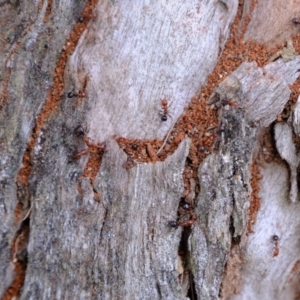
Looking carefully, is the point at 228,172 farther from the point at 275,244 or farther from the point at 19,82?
the point at 19,82

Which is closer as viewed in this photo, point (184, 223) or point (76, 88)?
point (184, 223)

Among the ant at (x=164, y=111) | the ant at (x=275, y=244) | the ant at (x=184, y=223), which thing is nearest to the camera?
the ant at (x=184, y=223)

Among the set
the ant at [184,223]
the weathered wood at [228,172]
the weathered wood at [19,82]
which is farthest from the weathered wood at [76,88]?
the ant at [184,223]

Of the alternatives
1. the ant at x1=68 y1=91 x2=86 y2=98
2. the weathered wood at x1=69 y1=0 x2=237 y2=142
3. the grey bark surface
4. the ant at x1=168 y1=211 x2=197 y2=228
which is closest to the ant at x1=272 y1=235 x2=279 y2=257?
the grey bark surface

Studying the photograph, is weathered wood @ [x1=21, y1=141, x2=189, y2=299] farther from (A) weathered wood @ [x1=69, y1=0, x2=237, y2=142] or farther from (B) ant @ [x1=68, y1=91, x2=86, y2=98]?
(B) ant @ [x1=68, y1=91, x2=86, y2=98]

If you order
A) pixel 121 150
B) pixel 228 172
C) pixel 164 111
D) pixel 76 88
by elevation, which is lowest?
pixel 228 172

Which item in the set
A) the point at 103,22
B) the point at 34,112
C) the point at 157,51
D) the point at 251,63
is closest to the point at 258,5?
the point at 251,63

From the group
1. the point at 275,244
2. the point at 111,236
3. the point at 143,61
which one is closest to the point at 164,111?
the point at 143,61

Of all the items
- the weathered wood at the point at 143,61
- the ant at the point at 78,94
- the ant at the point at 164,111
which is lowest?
the ant at the point at 164,111

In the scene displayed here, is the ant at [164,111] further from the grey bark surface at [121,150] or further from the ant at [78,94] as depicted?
Result: the ant at [78,94]

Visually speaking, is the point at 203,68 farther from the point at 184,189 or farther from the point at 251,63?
the point at 184,189
